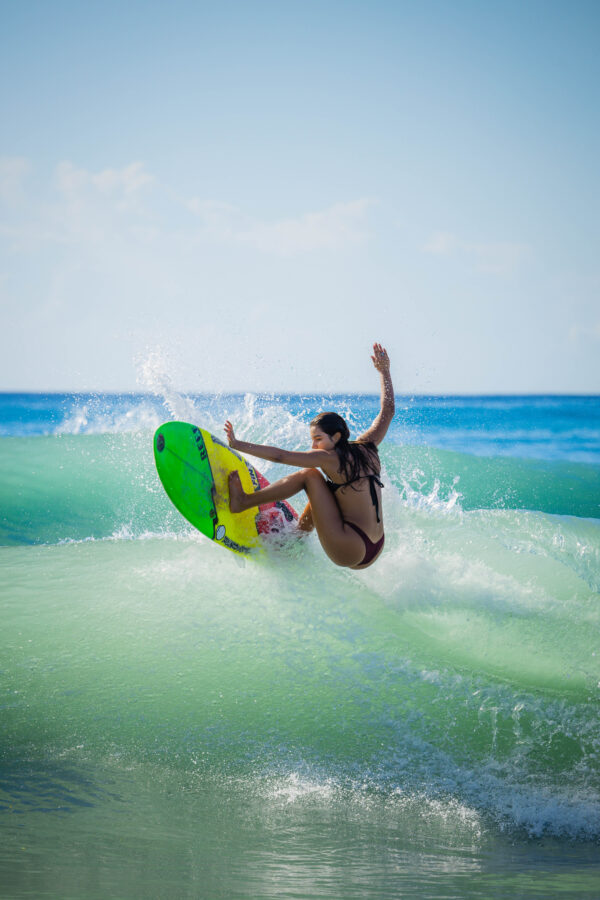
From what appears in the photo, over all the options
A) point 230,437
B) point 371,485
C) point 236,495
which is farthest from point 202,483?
point 371,485

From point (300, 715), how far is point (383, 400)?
2.26 m

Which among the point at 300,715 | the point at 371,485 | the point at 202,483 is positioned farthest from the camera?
the point at 202,483

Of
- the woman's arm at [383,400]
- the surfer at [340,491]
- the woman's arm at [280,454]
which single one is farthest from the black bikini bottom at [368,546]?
the woman's arm at [383,400]

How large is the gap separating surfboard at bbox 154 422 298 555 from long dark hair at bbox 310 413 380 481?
0.85m

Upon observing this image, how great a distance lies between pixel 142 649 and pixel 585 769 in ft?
8.76

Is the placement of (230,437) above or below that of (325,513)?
above

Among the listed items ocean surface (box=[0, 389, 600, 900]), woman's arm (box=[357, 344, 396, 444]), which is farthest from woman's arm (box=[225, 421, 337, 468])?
ocean surface (box=[0, 389, 600, 900])

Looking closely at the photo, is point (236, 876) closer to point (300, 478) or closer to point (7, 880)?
point (7, 880)

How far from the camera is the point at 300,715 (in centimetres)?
367

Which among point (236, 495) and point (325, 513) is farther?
point (236, 495)

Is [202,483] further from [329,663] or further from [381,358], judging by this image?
[381,358]

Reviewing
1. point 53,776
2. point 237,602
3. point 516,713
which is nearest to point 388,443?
point 237,602

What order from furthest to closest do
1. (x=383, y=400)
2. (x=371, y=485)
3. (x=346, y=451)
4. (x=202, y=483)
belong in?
(x=383, y=400)
(x=202, y=483)
(x=371, y=485)
(x=346, y=451)

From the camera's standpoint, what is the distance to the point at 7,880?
216 centimetres
